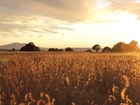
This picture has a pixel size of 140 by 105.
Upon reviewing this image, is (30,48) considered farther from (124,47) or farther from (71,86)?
(71,86)

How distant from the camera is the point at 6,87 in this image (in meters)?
7.02


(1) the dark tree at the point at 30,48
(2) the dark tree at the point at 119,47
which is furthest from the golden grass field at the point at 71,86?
(1) the dark tree at the point at 30,48

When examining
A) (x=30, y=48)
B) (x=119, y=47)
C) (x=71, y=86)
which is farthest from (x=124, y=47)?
(x=71, y=86)

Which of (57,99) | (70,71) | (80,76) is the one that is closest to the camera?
(57,99)

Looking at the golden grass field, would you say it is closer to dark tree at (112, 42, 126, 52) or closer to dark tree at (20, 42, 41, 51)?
dark tree at (112, 42, 126, 52)

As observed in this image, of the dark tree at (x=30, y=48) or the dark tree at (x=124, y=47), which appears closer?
the dark tree at (x=124, y=47)

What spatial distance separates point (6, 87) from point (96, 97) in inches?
78.5

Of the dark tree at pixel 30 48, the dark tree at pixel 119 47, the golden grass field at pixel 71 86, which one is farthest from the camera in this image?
the dark tree at pixel 30 48

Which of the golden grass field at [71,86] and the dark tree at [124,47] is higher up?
the dark tree at [124,47]

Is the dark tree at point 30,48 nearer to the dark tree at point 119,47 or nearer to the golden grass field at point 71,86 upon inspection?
the dark tree at point 119,47

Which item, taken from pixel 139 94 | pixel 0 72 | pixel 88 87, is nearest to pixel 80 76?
pixel 88 87

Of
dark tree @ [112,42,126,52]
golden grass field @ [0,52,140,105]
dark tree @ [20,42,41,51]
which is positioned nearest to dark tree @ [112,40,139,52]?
dark tree @ [112,42,126,52]

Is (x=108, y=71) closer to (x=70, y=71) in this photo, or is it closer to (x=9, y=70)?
(x=70, y=71)

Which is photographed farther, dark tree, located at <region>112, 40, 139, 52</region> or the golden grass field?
dark tree, located at <region>112, 40, 139, 52</region>
